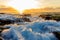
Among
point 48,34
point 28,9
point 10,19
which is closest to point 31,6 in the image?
point 28,9

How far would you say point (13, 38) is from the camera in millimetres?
1502

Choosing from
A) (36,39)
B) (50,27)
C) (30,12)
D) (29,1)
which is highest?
(29,1)

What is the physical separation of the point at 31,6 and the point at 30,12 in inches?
2.9

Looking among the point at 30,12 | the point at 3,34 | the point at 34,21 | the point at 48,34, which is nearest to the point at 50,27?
the point at 48,34

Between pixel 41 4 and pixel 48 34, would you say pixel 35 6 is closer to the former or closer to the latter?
pixel 41 4

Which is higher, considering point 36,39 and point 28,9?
point 28,9

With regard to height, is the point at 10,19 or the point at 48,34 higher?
A: the point at 10,19

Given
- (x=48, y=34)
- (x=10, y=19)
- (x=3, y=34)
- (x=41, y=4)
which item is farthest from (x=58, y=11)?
(x=3, y=34)

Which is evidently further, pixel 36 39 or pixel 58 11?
pixel 58 11

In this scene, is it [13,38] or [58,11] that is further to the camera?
[58,11]

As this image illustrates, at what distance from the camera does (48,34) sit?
1.54 meters

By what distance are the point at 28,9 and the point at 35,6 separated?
0.10m

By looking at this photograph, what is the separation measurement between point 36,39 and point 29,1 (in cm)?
48

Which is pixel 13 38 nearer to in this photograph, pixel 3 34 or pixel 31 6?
pixel 3 34
